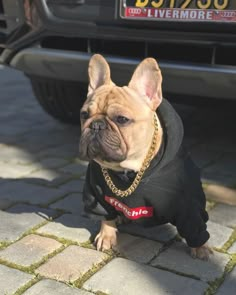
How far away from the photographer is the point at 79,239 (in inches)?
104

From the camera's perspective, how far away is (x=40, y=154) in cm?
397

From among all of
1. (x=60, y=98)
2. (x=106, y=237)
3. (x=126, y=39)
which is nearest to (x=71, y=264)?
(x=106, y=237)

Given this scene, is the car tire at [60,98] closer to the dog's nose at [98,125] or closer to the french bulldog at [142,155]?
the french bulldog at [142,155]

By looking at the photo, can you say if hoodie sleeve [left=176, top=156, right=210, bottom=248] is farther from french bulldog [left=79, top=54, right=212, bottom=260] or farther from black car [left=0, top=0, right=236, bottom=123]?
black car [left=0, top=0, right=236, bottom=123]

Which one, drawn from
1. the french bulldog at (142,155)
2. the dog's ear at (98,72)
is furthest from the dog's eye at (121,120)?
the dog's ear at (98,72)

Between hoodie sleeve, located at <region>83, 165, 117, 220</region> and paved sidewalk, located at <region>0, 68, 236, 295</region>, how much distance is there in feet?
0.48

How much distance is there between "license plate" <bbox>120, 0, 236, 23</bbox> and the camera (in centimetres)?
290

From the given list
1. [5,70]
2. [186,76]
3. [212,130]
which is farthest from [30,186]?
[5,70]

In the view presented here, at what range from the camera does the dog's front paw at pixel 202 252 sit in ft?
8.00

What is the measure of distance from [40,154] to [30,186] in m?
0.67

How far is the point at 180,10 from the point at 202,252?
1330 mm

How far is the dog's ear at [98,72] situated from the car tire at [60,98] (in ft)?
5.60

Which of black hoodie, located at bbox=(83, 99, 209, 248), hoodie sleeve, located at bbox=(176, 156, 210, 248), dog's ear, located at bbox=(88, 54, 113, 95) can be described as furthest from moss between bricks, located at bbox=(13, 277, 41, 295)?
dog's ear, located at bbox=(88, 54, 113, 95)

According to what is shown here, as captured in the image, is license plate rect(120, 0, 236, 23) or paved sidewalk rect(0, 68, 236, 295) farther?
license plate rect(120, 0, 236, 23)
